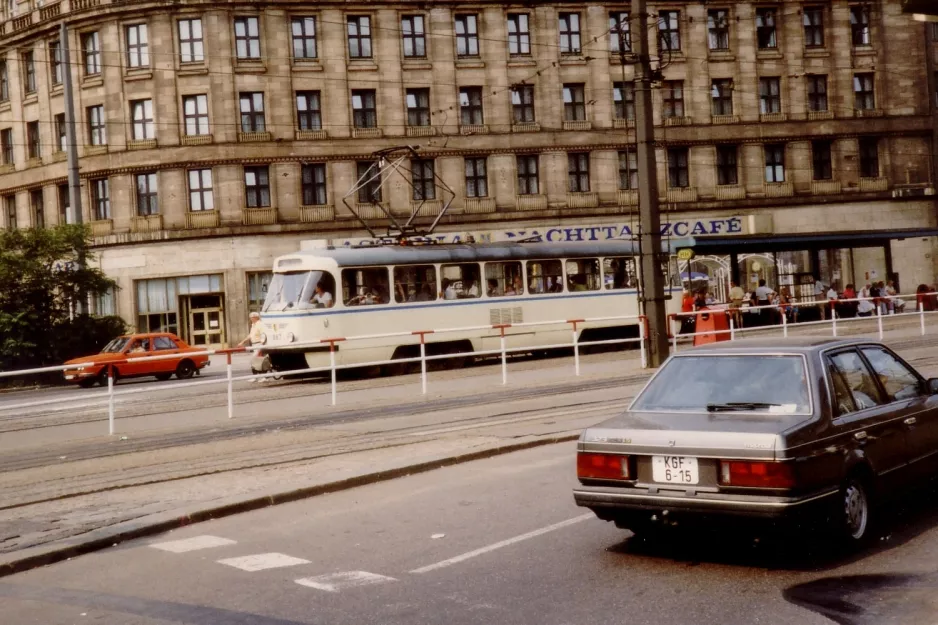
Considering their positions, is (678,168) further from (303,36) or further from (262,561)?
(262,561)

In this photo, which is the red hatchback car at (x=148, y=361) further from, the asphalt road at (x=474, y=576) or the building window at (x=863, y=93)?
the building window at (x=863, y=93)

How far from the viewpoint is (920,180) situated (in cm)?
5366

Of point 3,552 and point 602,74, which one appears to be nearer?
point 3,552

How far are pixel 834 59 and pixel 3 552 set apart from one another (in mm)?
51498

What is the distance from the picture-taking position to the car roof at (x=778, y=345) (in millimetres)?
7430

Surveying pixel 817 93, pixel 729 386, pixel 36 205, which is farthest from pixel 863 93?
pixel 729 386

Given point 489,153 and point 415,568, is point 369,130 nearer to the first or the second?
point 489,153

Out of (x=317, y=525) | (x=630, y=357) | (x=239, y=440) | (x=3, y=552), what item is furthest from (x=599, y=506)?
(x=630, y=357)

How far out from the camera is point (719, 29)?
5225cm

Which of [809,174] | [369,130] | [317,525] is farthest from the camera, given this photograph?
[809,174]

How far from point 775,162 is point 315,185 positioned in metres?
21.5

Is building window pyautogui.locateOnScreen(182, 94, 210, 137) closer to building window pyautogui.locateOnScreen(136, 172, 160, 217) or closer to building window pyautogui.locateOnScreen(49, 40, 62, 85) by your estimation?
building window pyautogui.locateOnScreen(136, 172, 160, 217)

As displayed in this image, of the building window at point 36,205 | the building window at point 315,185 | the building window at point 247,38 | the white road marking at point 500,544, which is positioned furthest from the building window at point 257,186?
the white road marking at point 500,544

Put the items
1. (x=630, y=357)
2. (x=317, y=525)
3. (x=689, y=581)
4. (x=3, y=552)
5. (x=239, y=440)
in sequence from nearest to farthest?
(x=689, y=581) → (x=3, y=552) → (x=317, y=525) → (x=239, y=440) → (x=630, y=357)
